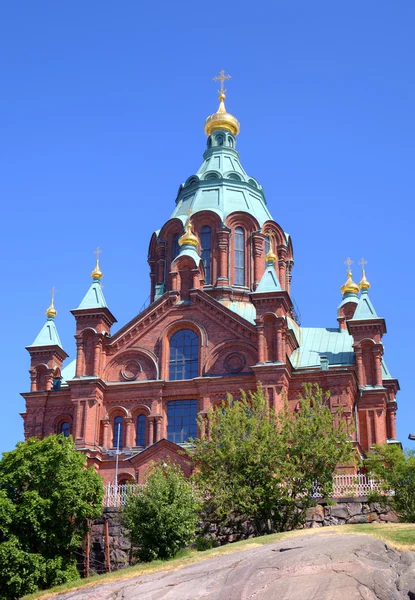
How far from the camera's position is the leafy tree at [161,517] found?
107 feet

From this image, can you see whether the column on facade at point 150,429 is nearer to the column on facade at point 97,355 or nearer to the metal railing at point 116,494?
the column on facade at point 97,355

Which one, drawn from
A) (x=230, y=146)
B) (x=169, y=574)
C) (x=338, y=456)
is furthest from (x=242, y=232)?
(x=169, y=574)

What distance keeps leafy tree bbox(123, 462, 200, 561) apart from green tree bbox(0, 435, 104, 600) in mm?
1971

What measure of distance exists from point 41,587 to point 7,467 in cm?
486

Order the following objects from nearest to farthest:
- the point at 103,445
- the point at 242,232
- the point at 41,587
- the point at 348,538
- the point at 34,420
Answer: the point at 348,538 → the point at 41,587 → the point at 103,445 → the point at 34,420 → the point at 242,232

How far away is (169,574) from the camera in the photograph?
2730cm

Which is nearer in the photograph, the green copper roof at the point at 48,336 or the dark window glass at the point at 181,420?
the dark window glass at the point at 181,420

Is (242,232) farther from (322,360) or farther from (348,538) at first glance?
(348,538)

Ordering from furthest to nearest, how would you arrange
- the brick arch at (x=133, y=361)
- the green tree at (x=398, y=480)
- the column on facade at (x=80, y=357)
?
the brick arch at (x=133, y=361), the column on facade at (x=80, y=357), the green tree at (x=398, y=480)

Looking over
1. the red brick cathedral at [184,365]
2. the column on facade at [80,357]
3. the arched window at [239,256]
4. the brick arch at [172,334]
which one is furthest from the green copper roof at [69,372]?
the arched window at [239,256]

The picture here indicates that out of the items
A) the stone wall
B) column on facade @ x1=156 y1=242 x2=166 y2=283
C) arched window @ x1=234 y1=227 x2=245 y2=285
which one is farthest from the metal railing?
column on facade @ x1=156 y1=242 x2=166 y2=283

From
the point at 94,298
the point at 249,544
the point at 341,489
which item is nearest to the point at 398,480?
the point at 341,489

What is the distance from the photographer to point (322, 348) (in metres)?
56.3

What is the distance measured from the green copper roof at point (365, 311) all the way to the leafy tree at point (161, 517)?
72.5ft
